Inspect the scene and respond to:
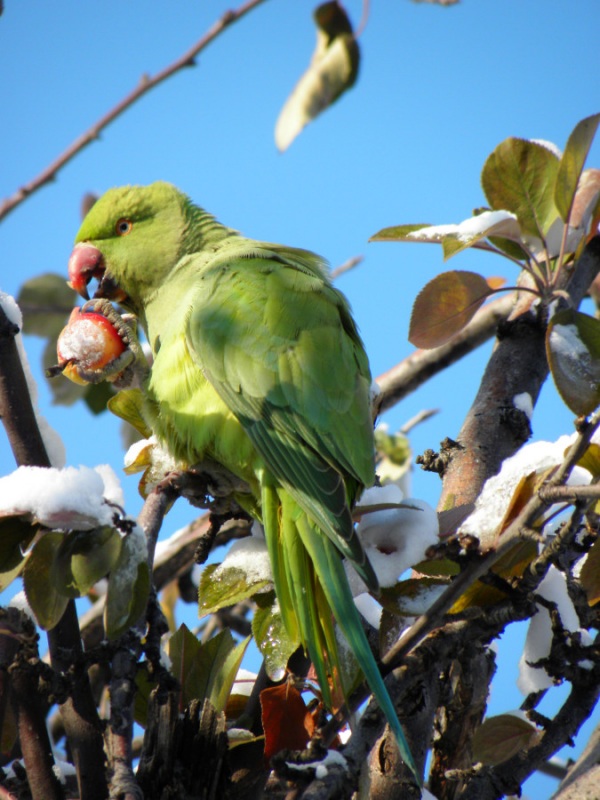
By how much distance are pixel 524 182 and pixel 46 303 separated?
5.91 feet

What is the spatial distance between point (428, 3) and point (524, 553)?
166cm

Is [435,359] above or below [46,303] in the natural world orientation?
below

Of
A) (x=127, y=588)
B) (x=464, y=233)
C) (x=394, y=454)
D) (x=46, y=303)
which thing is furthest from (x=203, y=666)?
(x=394, y=454)

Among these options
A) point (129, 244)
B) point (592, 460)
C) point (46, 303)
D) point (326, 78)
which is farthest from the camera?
point (46, 303)

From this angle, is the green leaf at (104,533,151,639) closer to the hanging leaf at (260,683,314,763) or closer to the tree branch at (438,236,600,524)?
the hanging leaf at (260,683,314,763)

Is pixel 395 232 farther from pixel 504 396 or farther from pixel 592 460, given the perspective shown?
pixel 592 460

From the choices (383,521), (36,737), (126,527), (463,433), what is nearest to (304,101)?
(463,433)

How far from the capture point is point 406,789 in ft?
4.75

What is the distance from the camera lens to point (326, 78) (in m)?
2.33

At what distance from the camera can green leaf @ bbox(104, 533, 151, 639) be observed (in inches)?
47.7

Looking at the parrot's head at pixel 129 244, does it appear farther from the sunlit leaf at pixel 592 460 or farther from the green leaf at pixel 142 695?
the sunlit leaf at pixel 592 460

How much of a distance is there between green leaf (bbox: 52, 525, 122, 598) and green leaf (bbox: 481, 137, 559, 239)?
3.86 ft

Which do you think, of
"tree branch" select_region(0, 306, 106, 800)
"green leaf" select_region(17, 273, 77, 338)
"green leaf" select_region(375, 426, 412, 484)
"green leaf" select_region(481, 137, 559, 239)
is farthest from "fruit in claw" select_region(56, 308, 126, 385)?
"green leaf" select_region(375, 426, 412, 484)

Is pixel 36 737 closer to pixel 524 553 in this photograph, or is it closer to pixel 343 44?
pixel 524 553
